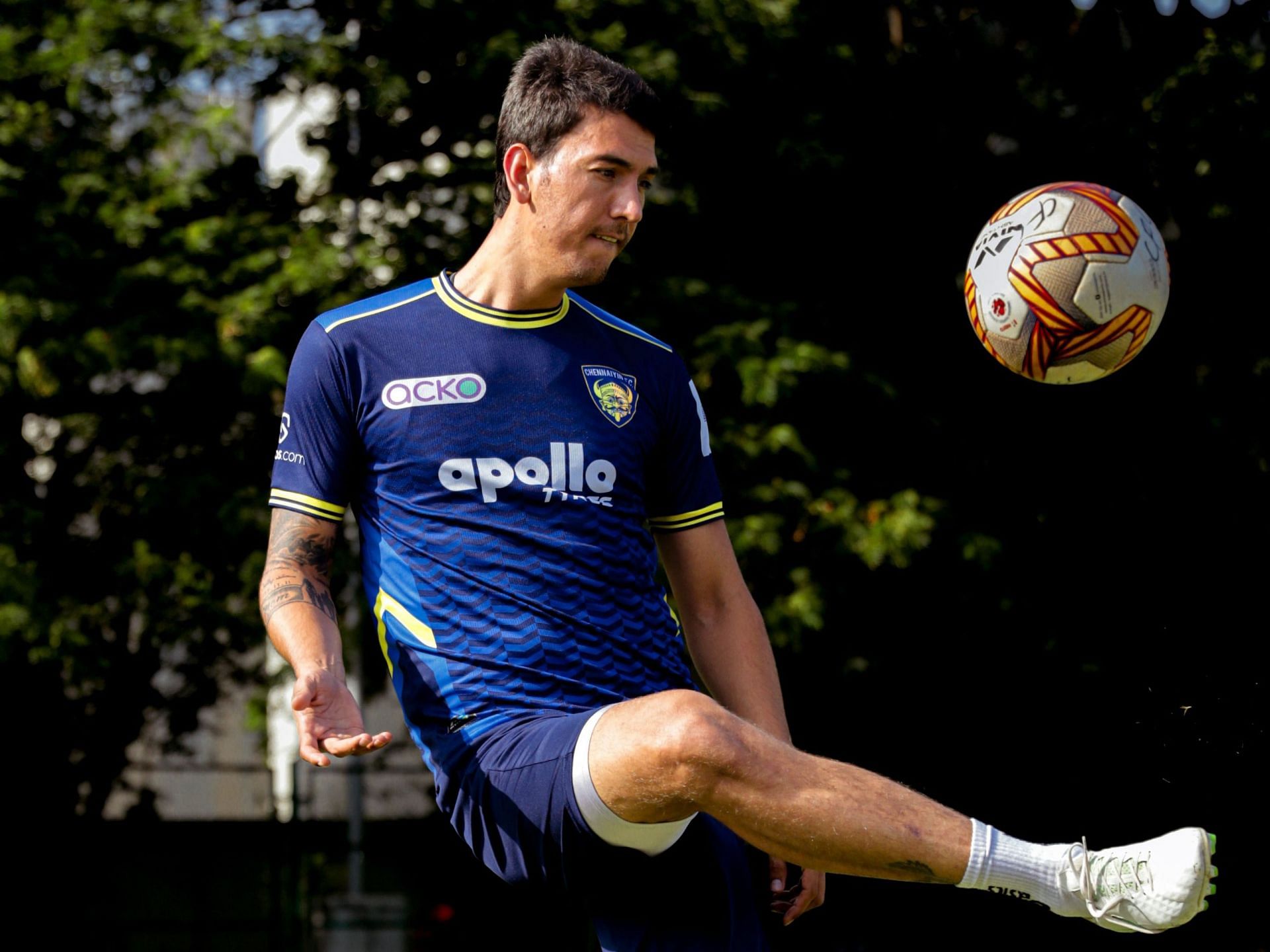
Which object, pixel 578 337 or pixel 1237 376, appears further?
pixel 1237 376

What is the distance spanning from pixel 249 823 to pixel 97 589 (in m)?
3.10

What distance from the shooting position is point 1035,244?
4879mm

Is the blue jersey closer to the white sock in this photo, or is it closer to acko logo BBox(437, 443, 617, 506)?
acko logo BBox(437, 443, 617, 506)

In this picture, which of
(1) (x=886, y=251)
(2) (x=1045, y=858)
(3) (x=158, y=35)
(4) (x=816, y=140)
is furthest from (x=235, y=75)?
(2) (x=1045, y=858)

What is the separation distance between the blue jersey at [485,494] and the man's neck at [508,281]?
0.03 m

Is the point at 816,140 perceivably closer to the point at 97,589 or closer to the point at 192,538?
the point at 192,538

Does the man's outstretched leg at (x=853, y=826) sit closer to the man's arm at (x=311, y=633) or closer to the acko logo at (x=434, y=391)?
the man's arm at (x=311, y=633)

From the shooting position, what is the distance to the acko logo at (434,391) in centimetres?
371

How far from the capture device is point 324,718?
3.10m

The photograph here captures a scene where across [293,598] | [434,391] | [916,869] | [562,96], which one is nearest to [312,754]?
[293,598]

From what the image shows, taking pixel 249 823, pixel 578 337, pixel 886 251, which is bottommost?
pixel 249 823

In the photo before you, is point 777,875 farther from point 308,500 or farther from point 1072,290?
point 1072,290

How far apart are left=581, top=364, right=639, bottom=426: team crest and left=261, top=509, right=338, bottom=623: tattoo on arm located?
814 mm

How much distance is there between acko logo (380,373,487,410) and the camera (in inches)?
146
